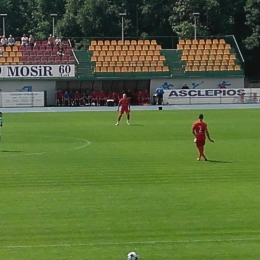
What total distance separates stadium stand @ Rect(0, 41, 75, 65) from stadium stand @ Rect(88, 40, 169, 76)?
210cm

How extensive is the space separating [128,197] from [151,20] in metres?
60.2

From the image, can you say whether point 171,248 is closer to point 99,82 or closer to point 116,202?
point 116,202

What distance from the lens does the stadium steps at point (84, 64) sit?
57.7m

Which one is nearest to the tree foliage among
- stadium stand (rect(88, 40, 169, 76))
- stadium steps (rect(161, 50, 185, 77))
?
stadium steps (rect(161, 50, 185, 77))

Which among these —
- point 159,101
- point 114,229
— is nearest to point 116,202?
point 114,229

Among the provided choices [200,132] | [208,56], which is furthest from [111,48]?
[200,132]

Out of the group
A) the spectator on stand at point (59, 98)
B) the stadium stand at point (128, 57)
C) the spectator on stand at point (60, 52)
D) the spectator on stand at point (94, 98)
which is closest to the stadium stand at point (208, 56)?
the stadium stand at point (128, 57)

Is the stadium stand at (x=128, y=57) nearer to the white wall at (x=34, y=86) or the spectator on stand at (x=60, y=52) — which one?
the spectator on stand at (x=60, y=52)

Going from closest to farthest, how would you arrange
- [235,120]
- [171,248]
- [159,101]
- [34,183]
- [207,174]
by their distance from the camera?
[171,248], [34,183], [207,174], [235,120], [159,101]

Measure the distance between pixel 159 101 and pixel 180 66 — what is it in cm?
624

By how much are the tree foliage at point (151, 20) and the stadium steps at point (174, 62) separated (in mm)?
7812

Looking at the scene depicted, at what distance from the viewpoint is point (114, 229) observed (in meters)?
13.1

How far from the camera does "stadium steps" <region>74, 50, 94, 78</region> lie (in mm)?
57719

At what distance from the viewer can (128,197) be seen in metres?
16.3
